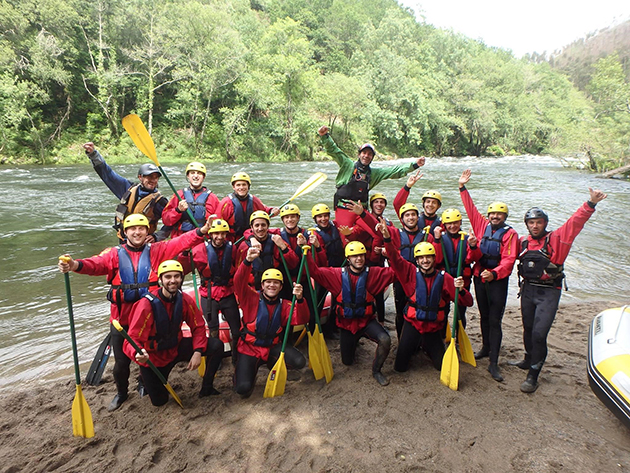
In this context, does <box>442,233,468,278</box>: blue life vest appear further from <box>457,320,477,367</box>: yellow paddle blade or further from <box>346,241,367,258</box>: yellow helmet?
<box>346,241,367,258</box>: yellow helmet

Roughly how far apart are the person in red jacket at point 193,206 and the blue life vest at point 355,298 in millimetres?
1996

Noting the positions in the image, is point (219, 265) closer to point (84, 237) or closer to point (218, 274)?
point (218, 274)

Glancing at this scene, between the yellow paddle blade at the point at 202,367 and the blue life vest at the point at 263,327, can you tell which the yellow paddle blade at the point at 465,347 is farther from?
the yellow paddle blade at the point at 202,367

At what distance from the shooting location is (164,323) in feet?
10.7

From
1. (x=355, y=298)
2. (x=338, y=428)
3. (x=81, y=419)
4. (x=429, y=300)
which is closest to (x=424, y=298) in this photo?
(x=429, y=300)

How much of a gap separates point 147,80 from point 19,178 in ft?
46.0

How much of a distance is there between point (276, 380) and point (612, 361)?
2.86 meters

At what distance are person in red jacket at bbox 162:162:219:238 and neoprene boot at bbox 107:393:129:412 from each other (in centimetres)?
210

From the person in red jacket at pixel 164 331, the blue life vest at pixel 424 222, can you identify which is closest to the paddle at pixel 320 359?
the person in red jacket at pixel 164 331

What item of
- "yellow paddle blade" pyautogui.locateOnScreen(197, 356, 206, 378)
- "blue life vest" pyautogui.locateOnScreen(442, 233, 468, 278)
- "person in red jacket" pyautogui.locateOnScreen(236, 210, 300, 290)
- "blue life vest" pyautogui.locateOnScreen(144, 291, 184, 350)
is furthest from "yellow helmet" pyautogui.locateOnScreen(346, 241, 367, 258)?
"yellow paddle blade" pyautogui.locateOnScreen(197, 356, 206, 378)

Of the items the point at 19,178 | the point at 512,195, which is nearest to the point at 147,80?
the point at 19,178

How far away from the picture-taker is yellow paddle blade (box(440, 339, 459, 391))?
3.66m

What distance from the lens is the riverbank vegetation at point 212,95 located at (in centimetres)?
2325

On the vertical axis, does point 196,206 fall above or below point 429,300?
above
